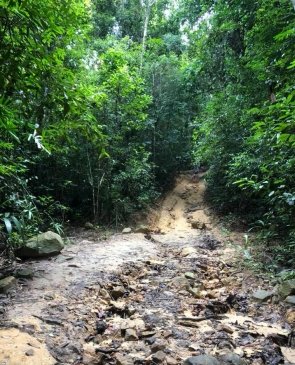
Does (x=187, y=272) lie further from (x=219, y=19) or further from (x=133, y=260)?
(x=219, y=19)

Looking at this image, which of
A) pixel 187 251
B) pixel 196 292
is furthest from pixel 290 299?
pixel 187 251

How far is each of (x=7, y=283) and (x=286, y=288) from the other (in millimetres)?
3892

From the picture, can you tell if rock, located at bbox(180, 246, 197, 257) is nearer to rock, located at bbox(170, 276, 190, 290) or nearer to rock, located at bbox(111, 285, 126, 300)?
rock, located at bbox(170, 276, 190, 290)

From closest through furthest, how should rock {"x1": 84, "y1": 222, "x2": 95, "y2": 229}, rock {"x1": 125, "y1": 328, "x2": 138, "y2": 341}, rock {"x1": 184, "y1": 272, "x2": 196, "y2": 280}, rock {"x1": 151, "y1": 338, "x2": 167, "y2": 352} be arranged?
rock {"x1": 151, "y1": 338, "x2": 167, "y2": 352}
rock {"x1": 125, "y1": 328, "x2": 138, "y2": 341}
rock {"x1": 184, "y1": 272, "x2": 196, "y2": 280}
rock {"x1": 84, "y1": 222, "x2": 95, "y2": 229}

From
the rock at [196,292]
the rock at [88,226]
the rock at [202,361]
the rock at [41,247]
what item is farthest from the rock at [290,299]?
the rock at [88,226]

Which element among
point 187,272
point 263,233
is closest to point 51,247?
point 187,272

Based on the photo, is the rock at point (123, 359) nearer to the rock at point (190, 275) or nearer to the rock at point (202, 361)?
the rock at point (202, 361)

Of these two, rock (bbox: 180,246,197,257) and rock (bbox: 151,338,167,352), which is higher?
rock (bbox: 180,246,197,257)

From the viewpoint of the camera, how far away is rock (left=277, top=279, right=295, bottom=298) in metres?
4.57

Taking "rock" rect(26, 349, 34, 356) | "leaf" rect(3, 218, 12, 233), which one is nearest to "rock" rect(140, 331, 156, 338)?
"rock" rect(26, 349, 34, 356)

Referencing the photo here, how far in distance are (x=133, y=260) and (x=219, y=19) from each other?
8483 millimetres

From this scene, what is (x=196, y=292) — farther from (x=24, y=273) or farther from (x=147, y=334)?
(x=24, y=273)

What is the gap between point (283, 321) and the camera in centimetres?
413

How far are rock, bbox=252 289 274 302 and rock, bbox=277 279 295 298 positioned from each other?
0.15 m
